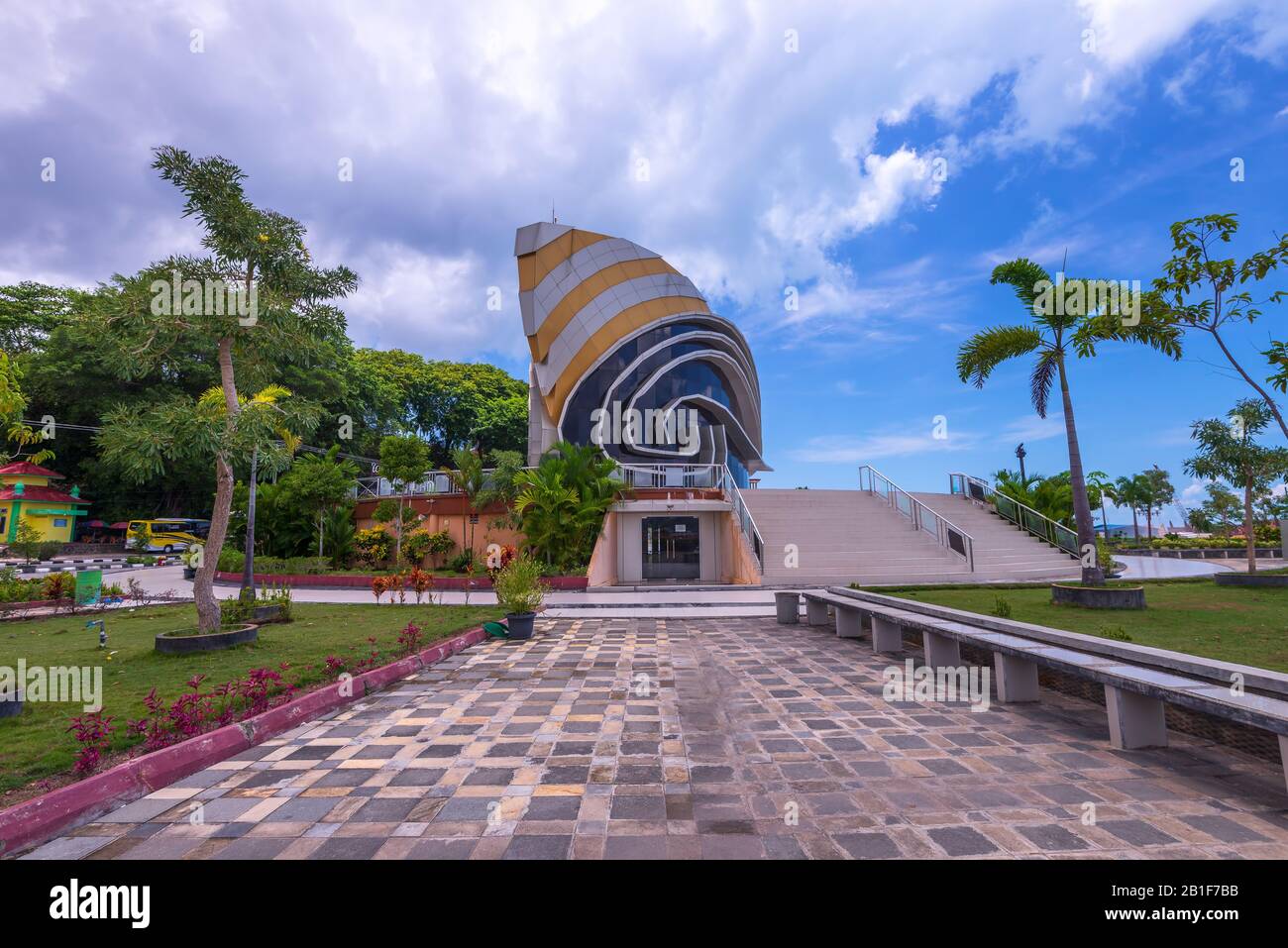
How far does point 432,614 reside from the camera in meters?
12.5

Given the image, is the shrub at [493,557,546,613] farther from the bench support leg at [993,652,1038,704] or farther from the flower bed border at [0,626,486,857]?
the bench support leg at [993,652,1038,704]

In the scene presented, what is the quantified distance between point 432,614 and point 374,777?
351 inches

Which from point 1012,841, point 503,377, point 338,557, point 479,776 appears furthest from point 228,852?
point 503,377

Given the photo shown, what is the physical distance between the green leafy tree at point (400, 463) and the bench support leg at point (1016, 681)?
18.9m

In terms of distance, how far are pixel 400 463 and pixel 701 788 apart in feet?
63.3

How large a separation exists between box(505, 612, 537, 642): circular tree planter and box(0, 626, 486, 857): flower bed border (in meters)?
3.96

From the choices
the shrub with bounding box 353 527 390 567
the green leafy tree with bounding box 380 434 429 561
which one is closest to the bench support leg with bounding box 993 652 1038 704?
the green leafy tree with bounding box 380 434 429 561

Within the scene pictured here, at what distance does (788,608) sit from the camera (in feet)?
37.2

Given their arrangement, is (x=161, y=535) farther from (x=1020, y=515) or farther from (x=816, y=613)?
(x=1020, y=515)

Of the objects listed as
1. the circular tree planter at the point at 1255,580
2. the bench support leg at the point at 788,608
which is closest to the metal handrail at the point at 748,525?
the bench support leg at the point at 788,608

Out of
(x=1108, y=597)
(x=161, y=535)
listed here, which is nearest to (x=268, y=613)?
(x=1108, y=597)

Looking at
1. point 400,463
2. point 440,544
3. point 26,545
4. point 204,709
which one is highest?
point 400,463

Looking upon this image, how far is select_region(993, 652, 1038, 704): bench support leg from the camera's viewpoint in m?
5.79
